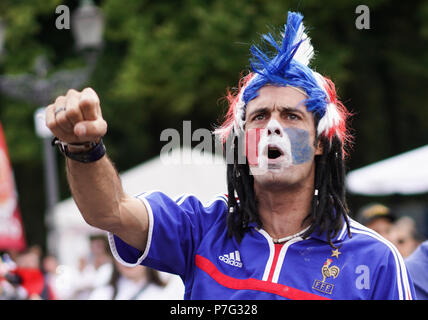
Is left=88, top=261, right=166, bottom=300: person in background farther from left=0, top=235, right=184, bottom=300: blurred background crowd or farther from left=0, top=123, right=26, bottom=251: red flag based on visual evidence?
left=0, top=123, right=26, bottom=251: red flag

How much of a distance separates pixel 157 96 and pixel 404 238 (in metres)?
8.43

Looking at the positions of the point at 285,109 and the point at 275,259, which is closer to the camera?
the point at 275,259

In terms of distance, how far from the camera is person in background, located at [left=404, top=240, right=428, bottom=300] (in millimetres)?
3766

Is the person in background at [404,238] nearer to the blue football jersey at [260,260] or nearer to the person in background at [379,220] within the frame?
the person in background at [379,220]

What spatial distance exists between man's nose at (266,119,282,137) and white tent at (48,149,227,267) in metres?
5.01

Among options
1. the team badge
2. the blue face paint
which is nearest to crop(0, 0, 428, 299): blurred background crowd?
the blue face paint

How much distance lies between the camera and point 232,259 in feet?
8.41

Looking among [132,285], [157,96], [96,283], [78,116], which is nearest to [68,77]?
[96,283]

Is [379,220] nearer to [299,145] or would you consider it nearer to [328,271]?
[299,145]

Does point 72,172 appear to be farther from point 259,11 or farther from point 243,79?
point 259,11

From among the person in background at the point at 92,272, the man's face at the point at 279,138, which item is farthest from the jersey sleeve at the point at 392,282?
the person in background at the point at 92,272

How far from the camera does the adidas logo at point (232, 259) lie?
2552mm

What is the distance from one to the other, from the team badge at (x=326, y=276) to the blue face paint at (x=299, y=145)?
1.48 ft
